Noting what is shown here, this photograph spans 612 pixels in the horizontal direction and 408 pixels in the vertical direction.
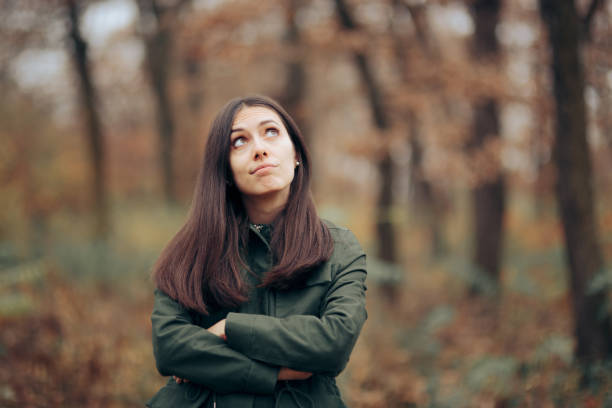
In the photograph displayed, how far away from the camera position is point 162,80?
12.8m

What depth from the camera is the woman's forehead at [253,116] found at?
2436 millimetres

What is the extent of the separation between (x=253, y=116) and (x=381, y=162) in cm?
680

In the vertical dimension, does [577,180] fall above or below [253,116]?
below

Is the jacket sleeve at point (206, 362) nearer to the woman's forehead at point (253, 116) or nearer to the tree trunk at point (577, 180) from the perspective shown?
the woman's forehead at point (253, 116)

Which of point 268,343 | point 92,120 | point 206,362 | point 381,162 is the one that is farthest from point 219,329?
point 92,120

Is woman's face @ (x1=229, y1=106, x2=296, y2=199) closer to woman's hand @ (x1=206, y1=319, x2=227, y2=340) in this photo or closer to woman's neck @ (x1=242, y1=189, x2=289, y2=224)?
woman's neck @ (x1=242, y1=189, x2=289, y2=224)

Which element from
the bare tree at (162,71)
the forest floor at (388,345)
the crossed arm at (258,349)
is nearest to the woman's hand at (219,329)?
the crossed arm at (258,349)

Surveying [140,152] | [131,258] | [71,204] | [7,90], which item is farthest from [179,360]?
[140,152]

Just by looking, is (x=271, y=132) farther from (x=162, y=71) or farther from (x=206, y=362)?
(x=162, y=71)

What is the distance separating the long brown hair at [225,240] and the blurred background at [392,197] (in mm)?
3136

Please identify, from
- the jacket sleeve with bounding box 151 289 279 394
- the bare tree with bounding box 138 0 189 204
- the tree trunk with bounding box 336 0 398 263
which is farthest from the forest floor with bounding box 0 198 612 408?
the bare tree with bounding box 138 0 189 204

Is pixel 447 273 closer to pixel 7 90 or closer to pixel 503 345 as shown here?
pixel 503 345

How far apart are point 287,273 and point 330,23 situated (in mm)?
7768

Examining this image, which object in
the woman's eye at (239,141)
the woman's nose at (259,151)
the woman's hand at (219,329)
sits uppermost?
the woman's eye at (239,141)
